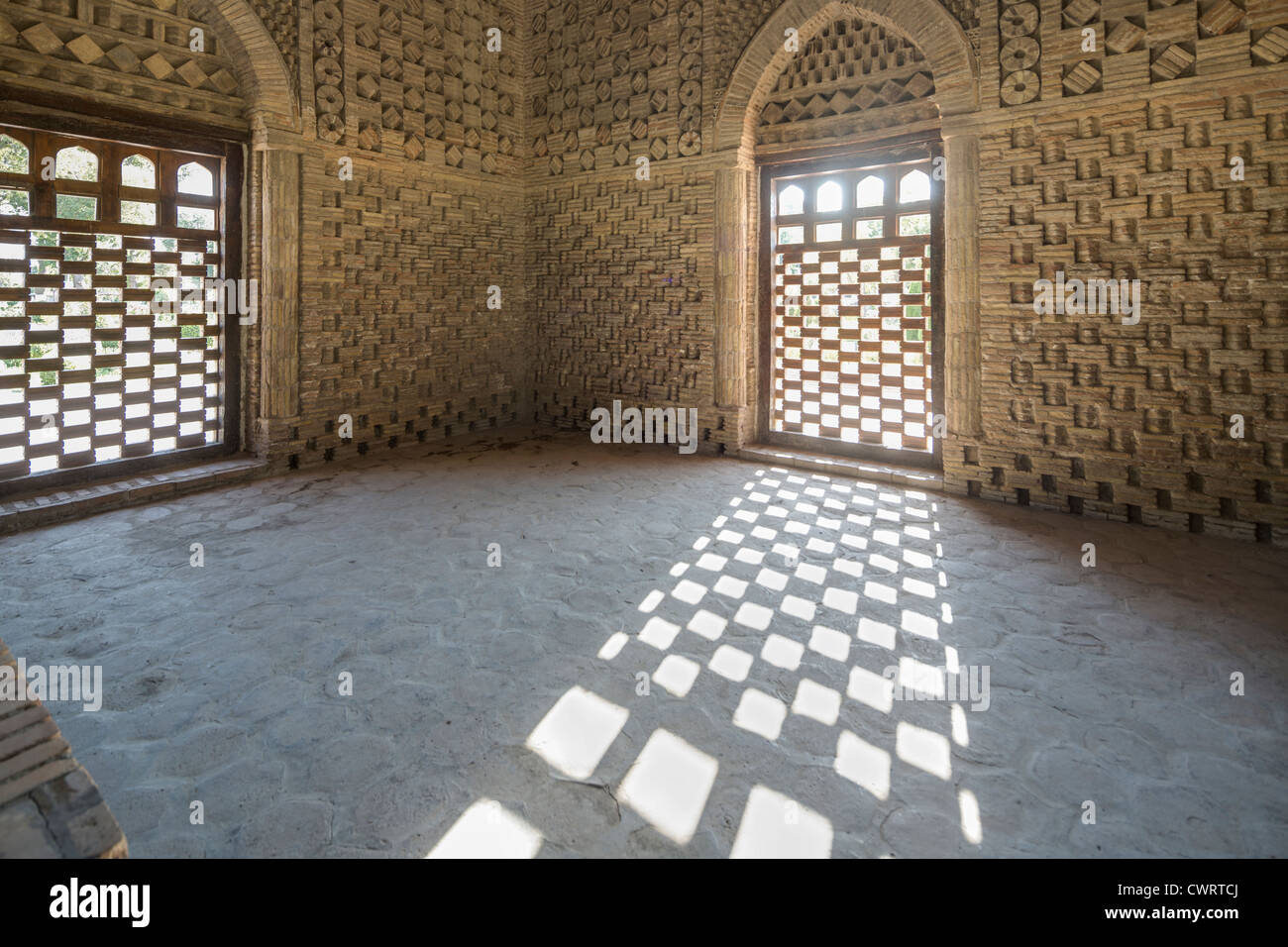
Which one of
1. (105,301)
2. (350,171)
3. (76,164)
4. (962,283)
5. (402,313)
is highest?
(350,171)

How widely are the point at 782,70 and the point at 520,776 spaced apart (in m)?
6.45

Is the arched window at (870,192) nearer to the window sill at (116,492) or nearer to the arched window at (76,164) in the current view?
the window sill at (116,492)

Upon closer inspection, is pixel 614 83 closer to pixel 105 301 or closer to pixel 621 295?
pixel 621 295

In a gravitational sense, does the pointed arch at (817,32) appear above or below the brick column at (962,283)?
above

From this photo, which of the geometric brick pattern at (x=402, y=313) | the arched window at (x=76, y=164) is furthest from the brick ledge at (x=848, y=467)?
the arched window at (x=76, y=164)

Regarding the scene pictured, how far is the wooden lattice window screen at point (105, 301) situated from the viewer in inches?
184

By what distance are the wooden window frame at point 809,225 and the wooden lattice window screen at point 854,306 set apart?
0.11 feet

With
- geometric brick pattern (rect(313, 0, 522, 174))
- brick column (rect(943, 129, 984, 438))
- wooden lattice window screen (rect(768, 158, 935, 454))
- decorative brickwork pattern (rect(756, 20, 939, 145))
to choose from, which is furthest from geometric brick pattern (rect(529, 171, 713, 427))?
brick column (rect(943, 129, 984, 438))

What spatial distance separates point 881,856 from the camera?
168 cm

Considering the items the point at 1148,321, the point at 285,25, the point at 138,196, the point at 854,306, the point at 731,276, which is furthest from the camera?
the point at 731,276

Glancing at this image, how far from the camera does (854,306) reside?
6.14 metres

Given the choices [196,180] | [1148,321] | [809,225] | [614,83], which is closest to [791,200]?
[809,225]

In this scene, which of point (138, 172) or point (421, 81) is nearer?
point (138, 172)

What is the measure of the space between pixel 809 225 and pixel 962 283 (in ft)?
5.67
